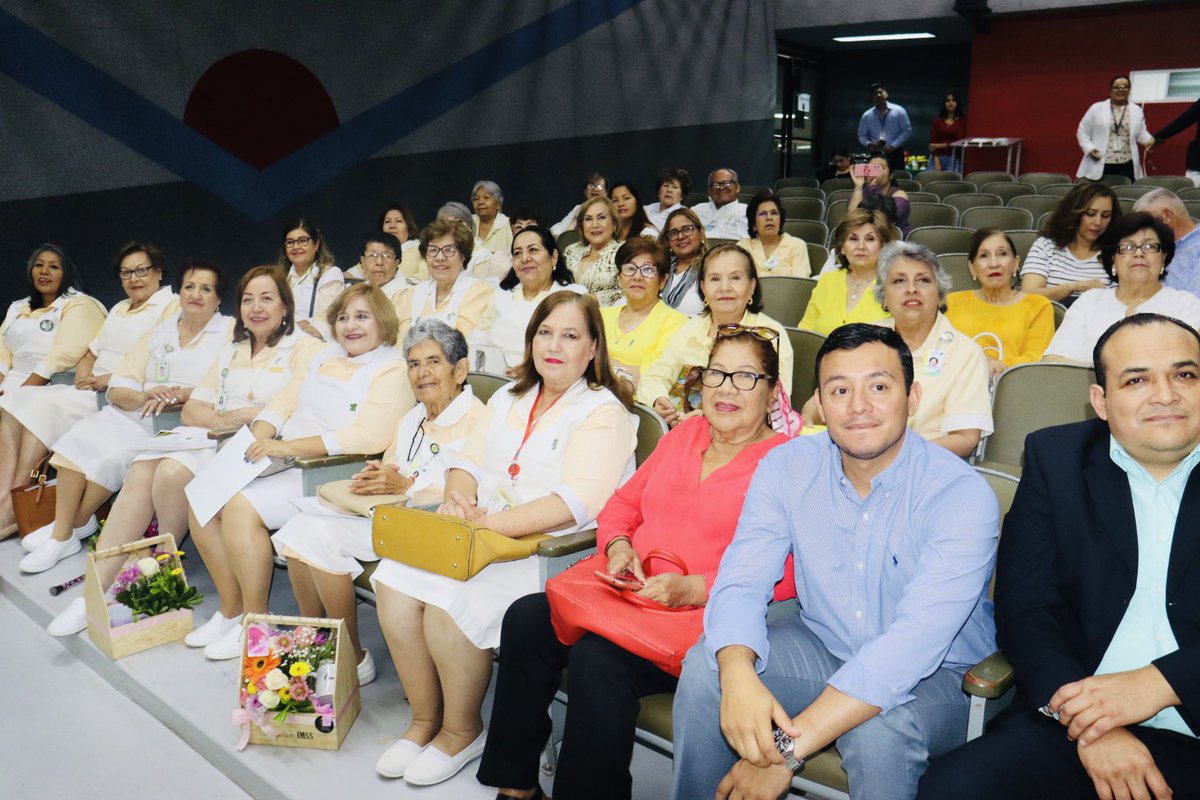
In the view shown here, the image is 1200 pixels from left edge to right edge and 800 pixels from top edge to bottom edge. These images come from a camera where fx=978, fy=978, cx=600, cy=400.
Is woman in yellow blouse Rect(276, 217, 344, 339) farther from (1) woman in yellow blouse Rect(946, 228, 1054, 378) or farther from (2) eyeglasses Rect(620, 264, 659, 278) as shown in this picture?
(1) woman in yellow blouse Rect(946, 228, 1054, 378)

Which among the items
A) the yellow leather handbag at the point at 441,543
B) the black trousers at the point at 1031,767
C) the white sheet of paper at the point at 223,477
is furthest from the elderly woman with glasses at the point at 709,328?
the black trousers at the point at 1031,767

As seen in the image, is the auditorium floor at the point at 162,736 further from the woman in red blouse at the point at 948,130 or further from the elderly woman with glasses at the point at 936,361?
the woman in red blouse at the point at 948,130

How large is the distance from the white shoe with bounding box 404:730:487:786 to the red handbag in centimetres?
52

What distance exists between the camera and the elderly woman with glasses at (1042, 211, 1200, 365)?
3408 millimetres

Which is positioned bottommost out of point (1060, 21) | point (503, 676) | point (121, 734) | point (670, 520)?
point (121, 734)

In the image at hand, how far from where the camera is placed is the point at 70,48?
5.73 metres

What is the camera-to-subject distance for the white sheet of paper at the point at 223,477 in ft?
10.2

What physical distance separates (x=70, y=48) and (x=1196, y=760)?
6384 millimetres

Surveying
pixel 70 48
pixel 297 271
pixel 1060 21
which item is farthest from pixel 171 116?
pixel 1060 21

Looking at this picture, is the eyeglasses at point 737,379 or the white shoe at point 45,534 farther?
the white shoe at point 45,534

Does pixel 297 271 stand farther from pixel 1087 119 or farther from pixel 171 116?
pixel 1087 119

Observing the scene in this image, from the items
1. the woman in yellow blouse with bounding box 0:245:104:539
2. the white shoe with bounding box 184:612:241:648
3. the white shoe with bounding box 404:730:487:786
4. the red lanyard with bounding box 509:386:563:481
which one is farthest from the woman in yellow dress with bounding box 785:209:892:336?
the woman in yellow blouse with bounding box 0:245:104:539

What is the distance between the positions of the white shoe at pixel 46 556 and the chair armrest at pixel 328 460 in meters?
1.42

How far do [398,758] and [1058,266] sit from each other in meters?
3.84
